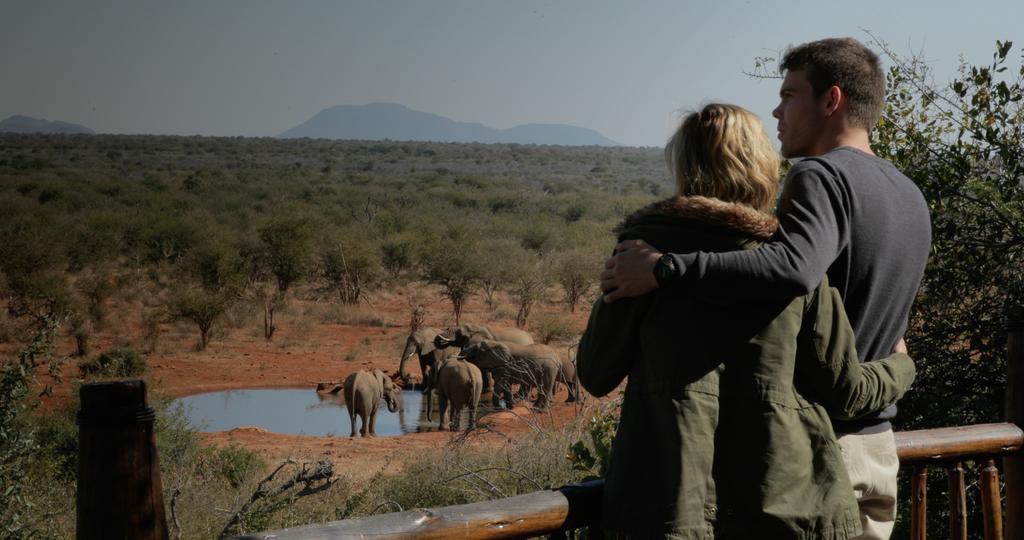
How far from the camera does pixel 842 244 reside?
1.90 m

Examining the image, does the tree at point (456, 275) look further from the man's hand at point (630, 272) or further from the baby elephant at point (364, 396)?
the man's hand at point (630, 272)

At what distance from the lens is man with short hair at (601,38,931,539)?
1728 millimetres

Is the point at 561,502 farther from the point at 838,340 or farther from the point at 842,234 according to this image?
the point at 842,234

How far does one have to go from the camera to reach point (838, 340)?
72.4 inches

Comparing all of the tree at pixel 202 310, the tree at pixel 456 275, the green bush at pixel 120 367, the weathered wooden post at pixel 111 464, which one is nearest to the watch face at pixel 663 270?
the weathered wooden post at pixel 111 464

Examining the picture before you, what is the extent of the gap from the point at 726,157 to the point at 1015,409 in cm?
170

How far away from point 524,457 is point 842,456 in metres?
5.11

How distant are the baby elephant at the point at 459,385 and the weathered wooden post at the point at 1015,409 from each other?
1040 centimetres

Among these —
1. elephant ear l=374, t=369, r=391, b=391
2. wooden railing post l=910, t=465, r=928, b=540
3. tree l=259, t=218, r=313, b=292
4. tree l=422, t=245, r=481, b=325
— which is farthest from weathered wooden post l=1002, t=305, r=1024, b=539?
tree l=259, t=218, r=313, b=292

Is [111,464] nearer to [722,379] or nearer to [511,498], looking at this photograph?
[511,498]

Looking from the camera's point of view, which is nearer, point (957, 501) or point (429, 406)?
point (957, 501)

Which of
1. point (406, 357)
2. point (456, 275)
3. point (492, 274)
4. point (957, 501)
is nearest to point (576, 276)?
point (492, 274)

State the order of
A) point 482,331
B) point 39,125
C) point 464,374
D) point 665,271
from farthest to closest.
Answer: point 39,125, point 482,331, point 464,374, point 665,271

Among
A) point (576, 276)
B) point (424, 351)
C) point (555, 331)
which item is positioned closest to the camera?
point (424, 351)
